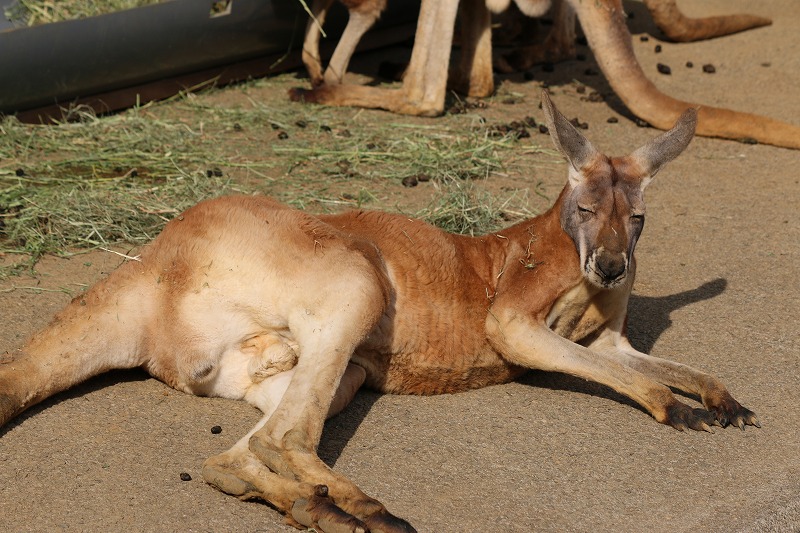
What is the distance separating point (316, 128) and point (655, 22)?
3.46 m

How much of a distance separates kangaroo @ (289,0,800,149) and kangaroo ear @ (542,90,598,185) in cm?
303

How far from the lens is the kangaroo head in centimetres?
408

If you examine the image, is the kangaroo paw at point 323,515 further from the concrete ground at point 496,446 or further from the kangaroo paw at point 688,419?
the kangaroo paw at point 688,419

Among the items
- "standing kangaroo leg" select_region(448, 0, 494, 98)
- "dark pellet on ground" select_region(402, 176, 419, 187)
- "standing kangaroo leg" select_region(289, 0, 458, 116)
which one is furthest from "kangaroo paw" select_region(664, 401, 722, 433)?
"standing kangaroo leg" select_region(448, 0, 494, 98)

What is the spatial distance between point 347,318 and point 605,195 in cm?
119

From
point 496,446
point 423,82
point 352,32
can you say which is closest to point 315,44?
point 352,32

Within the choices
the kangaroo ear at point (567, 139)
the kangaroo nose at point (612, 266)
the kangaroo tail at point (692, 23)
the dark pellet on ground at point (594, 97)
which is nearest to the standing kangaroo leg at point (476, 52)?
the dark pellet on ground at point (594, 97)

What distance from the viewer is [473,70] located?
7.84 m

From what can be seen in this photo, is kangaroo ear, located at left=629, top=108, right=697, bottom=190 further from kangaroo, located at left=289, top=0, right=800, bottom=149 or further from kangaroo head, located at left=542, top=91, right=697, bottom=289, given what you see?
kangaroo, located at left=289, top=0, right=800, bottom=149

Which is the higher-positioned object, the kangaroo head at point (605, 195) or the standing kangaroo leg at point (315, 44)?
the kangaroo head at point (605, 195)

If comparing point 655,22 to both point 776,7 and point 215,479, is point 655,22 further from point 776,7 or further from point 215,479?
point 215,479

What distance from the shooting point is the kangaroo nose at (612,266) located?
4020 millimetres

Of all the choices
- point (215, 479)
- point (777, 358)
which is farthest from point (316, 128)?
point (215, 479)

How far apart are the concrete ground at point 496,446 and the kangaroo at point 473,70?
191 centimetres
